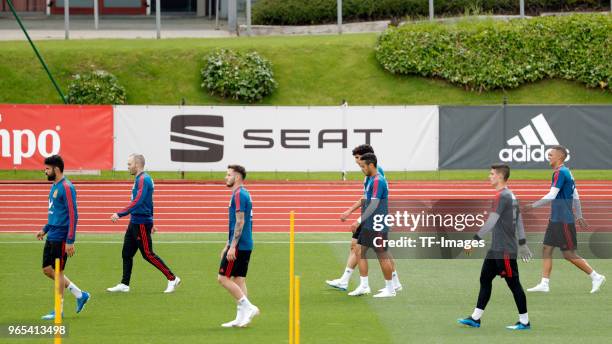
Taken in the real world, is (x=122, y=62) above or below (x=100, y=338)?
above

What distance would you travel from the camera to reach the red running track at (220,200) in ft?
79.2

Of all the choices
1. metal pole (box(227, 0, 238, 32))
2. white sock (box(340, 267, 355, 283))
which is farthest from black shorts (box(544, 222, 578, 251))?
metal pole (box(227, 0, 238, 32))

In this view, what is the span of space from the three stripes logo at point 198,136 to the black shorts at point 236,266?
1489 cm

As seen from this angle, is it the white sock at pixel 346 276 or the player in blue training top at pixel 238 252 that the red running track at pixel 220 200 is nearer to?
the white sock at pixel 346 276

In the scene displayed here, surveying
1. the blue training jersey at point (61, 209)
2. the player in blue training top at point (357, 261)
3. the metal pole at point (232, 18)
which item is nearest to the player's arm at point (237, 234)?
the blue training jersey at point (61, 209)

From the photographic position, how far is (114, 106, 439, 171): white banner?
27.8m

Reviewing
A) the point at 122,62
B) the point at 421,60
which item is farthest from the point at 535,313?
the point at 122,62

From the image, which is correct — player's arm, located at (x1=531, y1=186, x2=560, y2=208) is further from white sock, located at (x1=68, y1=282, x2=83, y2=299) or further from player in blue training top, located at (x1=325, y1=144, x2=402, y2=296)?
white sock, located at (x1=68, y1=282, x2=83, y2=299)

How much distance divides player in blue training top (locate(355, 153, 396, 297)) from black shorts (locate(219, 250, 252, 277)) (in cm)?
248

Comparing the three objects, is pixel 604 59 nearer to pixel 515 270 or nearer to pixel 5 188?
pixel 5 188

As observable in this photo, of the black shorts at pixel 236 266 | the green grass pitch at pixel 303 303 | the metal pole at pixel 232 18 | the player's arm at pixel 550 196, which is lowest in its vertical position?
the green grass pitch at pixel 303 303

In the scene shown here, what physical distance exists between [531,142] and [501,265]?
1540cm

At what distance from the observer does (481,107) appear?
1096 inches

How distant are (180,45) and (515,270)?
24.4 metres
